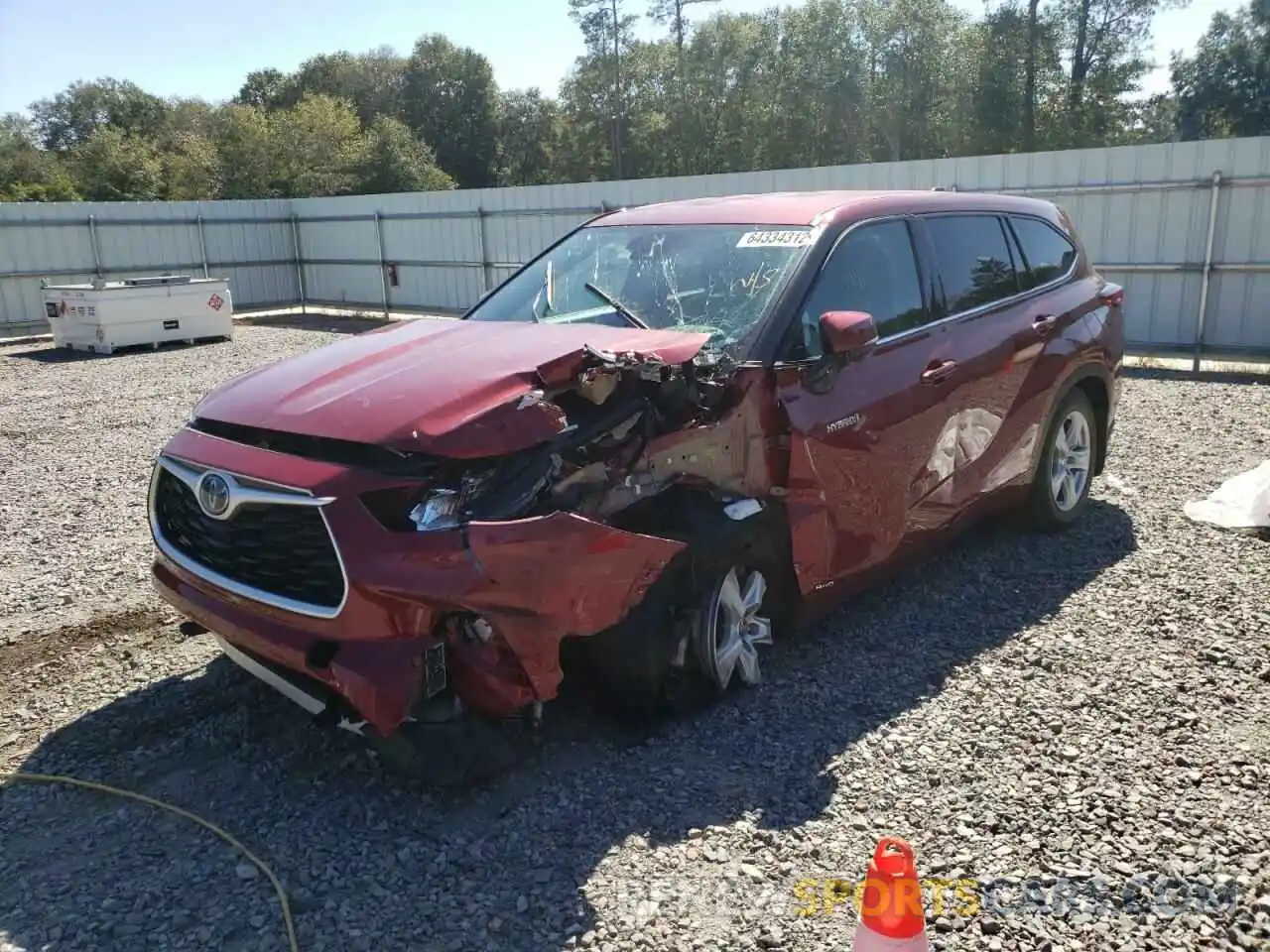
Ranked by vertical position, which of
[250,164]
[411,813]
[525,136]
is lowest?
[411,813]

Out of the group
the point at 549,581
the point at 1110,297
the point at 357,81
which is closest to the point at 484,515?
the point at 549,581

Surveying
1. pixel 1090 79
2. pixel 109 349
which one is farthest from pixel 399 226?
pixel 1090 79

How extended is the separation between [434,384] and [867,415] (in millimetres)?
1874

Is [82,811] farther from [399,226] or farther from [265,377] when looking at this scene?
[399,226]

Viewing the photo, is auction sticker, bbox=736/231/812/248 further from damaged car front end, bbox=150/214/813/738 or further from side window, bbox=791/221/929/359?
damaged car front end, bbox=150/214/813/738

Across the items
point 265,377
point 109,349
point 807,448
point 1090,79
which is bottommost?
point 109,349

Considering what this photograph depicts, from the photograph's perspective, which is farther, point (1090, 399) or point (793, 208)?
point (1090, 399)

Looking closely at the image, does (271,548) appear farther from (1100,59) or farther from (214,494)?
(1100,59)

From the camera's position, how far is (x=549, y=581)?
3221 mm

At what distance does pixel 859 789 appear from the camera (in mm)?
3504

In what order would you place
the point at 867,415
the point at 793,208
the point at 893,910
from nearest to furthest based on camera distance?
the point at 893,910
the point at 867,415
the point at 793,208

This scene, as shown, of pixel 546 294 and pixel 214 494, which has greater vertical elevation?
pixel 546 294

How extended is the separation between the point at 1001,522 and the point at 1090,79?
38.8 meters

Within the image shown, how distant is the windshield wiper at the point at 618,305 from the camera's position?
4.33 m
